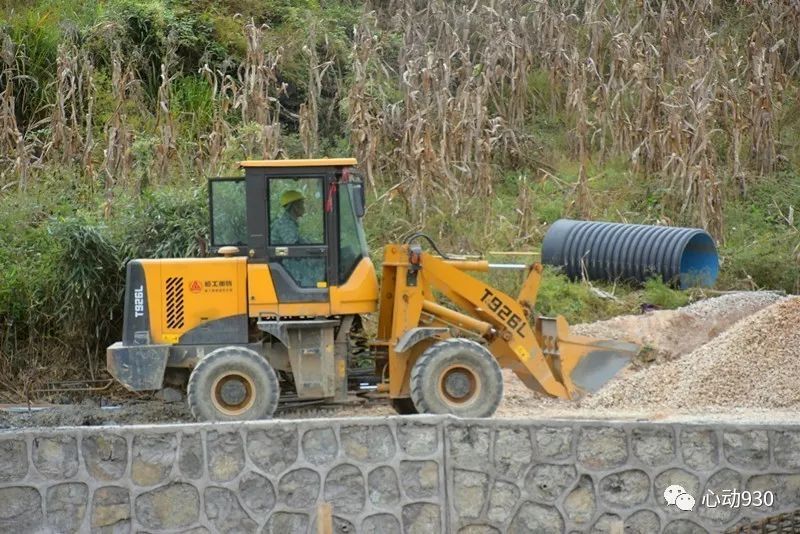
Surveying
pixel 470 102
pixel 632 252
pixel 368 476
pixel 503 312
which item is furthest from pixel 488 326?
pixel 470 102

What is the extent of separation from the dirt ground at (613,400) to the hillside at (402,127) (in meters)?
1.14

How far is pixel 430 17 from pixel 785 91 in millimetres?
6251

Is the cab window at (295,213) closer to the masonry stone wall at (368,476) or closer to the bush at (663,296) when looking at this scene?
the masonry stone wall at (368,476)

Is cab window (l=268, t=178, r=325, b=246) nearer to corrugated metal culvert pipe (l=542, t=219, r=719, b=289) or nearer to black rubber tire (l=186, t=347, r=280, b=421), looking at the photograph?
black rubber tire (l=186, t=347, r=280, b=421)

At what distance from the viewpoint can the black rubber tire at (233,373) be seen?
12305 millimetres

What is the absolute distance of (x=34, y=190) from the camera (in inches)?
702

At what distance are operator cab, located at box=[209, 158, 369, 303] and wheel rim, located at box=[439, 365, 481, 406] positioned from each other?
4.43ft

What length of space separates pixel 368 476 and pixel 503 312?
2.63m

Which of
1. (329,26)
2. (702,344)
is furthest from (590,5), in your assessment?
(702,344)

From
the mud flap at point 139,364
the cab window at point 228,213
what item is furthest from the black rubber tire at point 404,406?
the mud flap at point 139,364

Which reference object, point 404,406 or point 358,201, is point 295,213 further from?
point 404,406

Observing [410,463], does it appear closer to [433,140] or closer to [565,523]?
[565,523]

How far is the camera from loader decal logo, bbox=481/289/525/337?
12914 mm

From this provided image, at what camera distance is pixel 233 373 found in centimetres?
1239
